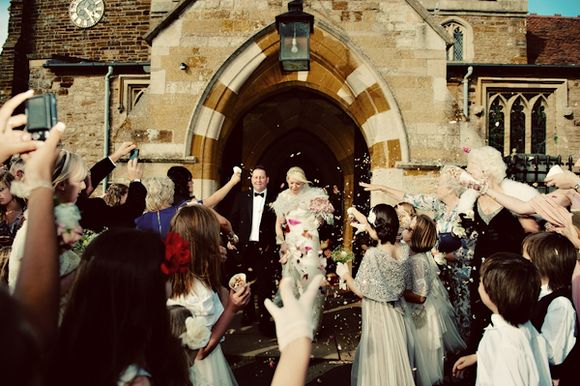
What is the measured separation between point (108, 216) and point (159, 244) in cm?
176

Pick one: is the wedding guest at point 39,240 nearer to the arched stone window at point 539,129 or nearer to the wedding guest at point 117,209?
the wedding guest at point 117,209

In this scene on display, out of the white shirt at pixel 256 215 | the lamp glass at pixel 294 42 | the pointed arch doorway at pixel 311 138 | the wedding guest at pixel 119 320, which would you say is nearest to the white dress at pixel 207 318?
the wedding guest at pixel 119 320

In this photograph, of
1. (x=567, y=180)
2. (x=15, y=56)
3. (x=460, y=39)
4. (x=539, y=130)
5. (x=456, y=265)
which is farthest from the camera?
(x=460, y=39)

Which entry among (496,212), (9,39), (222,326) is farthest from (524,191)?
(9,39)

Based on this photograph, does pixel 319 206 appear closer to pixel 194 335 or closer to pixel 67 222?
pixel 194 335

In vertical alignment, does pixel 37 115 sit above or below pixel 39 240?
above

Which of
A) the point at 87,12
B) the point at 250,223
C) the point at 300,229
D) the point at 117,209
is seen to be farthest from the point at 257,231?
the point at 87,12

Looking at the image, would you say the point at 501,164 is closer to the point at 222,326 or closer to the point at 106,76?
the point at 222,326

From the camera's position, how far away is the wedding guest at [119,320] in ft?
3.95

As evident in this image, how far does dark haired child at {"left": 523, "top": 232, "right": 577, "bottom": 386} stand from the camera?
2.48 metres

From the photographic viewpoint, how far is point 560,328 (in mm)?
2488

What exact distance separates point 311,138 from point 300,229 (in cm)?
727

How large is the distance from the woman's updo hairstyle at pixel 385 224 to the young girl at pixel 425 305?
1.35ft

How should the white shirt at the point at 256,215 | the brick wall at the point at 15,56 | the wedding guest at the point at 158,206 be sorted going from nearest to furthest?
the wedding guest at the point at 158,206 → the white shirt at the point at 256,215 → the brick wall at the point at 15,56
